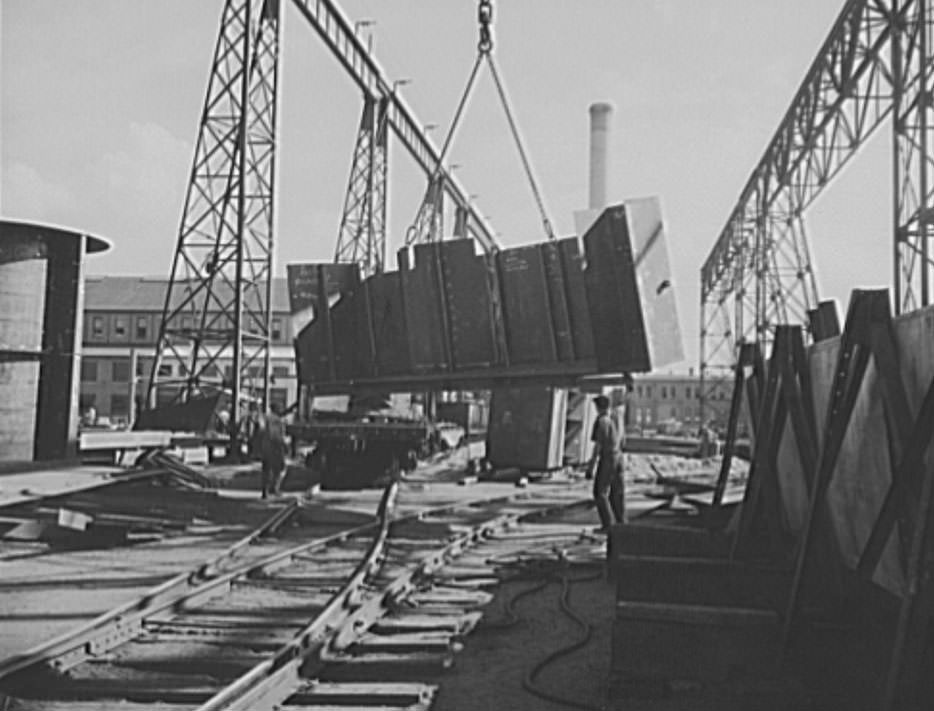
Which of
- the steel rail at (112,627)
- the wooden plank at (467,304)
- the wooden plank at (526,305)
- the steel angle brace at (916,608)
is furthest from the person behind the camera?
the wooden plank at (467,304)

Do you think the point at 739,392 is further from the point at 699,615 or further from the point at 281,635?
the point at 281,635

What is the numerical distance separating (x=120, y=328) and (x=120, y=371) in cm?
261

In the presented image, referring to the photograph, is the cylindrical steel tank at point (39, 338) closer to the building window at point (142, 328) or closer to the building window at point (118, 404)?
the building window at point (118, 404)

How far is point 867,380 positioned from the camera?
4562 mm

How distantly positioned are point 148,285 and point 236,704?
5966 centimetres

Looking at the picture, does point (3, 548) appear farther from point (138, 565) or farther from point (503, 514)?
point (503, 514)

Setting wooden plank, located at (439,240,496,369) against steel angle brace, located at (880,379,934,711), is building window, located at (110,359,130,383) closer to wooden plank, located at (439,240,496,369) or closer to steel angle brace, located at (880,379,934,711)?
wooden plank, located at (439,240,496,369)

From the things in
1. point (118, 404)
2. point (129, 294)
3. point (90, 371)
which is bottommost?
point (118, 404)

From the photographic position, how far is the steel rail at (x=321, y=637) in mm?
4309

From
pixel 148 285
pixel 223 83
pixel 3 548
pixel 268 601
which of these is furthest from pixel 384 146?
pixel 148 285

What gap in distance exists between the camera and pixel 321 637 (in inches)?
212

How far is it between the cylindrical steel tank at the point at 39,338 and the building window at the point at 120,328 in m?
47.9

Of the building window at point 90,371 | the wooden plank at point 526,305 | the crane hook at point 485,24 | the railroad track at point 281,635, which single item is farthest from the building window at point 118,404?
the railroad track at point 281,635

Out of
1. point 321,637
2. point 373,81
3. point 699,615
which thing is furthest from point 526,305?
point 373,81
